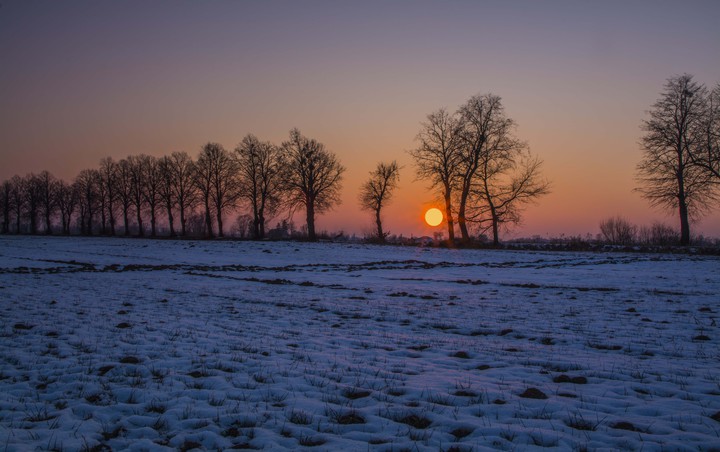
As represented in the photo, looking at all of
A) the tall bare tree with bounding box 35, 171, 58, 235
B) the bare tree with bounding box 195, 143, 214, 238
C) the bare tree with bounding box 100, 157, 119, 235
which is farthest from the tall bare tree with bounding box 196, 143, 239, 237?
the tall bare tree with bounding box 35, 171, 58, 235

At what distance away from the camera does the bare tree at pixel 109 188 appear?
6806cm

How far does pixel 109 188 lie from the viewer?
68438 millimetres

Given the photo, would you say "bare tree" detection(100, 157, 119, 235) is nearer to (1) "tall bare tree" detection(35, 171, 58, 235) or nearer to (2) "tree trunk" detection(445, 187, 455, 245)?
(1) "tall bare tree" detection(35, 171, 58, 235)

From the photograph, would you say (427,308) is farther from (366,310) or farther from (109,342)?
(109,342)

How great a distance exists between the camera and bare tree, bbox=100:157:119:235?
2680 inches

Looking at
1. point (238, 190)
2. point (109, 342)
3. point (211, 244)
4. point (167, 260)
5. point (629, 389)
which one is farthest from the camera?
point (238, 190)

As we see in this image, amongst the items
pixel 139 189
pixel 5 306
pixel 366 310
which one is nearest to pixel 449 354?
pixel 366 310

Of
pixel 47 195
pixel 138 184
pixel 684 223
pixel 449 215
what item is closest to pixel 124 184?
pixel 138 184

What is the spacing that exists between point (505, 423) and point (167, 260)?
90.6 ft

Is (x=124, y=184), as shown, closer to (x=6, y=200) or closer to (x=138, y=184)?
(x=138, y=184)

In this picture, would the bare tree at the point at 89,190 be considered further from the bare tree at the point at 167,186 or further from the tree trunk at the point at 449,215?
the tree trunk at the point at 449,215

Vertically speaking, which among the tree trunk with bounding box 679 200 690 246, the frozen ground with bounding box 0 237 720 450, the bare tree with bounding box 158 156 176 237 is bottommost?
the frozen ground with bounding box 0 237 720 450

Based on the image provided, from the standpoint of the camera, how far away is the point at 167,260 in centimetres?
2777

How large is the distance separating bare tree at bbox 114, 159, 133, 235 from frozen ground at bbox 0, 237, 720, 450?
59.5 metres
